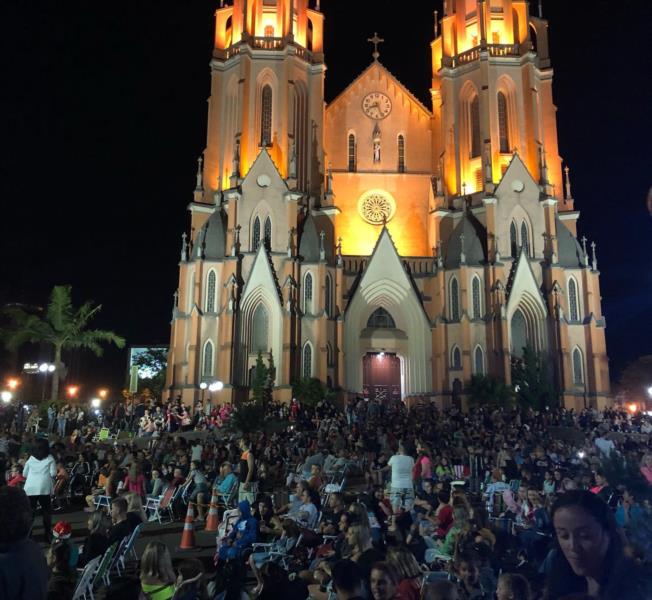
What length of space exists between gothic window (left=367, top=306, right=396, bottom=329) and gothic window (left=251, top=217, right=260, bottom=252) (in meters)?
8.81

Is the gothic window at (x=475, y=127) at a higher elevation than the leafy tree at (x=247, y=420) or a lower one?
higher

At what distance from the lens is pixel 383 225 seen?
146 ft

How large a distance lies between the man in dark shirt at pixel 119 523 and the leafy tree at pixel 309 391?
1107 inches

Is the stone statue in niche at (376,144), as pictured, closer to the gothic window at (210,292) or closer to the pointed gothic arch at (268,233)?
the pointed gothic arch at (268,233)

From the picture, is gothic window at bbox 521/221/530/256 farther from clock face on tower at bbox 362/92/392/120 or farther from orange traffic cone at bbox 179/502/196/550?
orange traffic cone at bbox 179/502/196/550

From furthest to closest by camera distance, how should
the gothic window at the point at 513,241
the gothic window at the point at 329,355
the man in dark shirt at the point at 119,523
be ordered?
the gothic window at the point at 513,241 < the gothic window at the point at 329,355 < the man in dark shirt at the point at 119,523

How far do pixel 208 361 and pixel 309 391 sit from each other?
6679 mm

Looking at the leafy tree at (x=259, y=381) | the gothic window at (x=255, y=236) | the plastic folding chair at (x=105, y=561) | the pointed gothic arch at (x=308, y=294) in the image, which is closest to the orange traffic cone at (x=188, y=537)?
the plastic folding chair at (x=105, y=561)

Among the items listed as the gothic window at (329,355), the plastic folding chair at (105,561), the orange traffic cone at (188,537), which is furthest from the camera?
the gothic window at (329,355)

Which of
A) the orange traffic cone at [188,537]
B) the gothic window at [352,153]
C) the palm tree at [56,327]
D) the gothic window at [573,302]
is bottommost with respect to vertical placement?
the orange traffic cone at [188,537]

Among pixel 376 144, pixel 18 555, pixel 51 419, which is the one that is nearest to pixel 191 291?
pixel 51 419

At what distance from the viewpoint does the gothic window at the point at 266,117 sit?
146 feet

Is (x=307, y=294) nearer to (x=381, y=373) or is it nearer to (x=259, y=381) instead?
(x=259, y=381)

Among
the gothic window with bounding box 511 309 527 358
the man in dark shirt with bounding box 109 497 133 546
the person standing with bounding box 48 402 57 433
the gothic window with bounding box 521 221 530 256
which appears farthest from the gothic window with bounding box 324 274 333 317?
the man in dark shirt with bounding box 109 497 133 546
